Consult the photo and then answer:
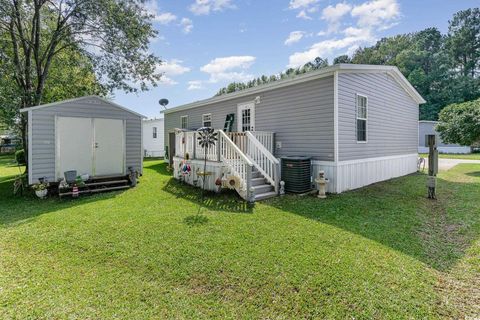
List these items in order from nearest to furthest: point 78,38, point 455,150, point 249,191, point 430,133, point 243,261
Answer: point 243,261
point 249,191
point 78,38
point 430,133
point 455,150

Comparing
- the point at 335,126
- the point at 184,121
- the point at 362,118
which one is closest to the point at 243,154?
the point at 335,126

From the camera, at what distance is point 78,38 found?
11109 mm

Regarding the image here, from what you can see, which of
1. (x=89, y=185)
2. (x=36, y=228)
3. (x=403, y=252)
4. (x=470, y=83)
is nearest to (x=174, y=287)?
(x=403, y=252)

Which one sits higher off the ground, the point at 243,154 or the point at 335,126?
the point at 335,126

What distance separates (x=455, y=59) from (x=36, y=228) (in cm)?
4921

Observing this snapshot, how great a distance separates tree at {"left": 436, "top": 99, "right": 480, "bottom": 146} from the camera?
12027 mm

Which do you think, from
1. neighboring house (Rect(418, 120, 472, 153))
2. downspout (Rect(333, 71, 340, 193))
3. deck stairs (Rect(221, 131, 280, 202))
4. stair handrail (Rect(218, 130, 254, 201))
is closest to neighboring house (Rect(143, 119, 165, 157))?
deck stairs (Rect(221, 131, 280, 202))

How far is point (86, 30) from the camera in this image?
10680 mm

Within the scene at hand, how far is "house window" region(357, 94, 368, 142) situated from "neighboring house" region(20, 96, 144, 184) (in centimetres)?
778

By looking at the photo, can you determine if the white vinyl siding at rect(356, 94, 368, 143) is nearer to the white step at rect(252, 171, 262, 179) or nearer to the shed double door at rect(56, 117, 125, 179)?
the white step at rect(252, 171, 262, 179)

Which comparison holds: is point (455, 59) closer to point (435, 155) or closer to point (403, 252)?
point (435, 155)

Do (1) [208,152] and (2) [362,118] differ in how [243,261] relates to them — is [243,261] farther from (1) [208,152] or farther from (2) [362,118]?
(2) [362,118]

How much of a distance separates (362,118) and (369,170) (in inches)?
69.8

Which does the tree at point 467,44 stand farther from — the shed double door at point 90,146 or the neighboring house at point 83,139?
the shed double door at point 90,146
